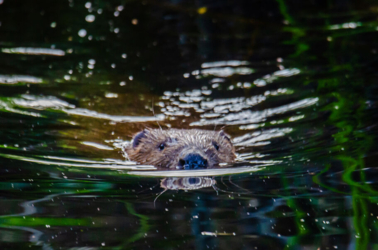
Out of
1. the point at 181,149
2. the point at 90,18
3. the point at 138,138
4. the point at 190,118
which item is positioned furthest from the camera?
the point at 90,18

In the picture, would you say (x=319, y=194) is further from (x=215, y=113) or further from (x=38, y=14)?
(x=38, y=14)

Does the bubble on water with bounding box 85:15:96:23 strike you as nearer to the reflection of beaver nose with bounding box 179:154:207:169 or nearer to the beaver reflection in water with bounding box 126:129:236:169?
the beaver reflection in water with bounding box 126:129:236:169

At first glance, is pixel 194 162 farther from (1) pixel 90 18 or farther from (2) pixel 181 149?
(1) pixel 90 18

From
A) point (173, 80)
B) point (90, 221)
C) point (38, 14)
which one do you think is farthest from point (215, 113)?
point (38, 14)

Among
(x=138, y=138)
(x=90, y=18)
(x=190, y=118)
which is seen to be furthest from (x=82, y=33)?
(x=138, y=138)

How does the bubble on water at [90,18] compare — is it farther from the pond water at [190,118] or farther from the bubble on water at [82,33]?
the bubble on water at [82,33]

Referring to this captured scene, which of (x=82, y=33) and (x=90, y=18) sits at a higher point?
(x=90, y=18)
